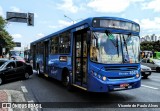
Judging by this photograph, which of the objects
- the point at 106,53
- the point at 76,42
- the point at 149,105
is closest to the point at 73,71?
the point at 76,42

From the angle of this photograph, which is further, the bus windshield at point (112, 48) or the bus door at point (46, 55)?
the bus door at point (46, 55)

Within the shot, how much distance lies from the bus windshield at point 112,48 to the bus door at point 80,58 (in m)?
0.94

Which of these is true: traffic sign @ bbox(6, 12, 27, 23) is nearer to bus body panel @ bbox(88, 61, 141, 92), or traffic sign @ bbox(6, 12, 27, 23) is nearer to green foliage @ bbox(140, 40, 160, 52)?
bus body panel @ bbox(88, 61, 141, 92)

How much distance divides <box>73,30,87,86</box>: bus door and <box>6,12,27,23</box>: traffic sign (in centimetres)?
1180

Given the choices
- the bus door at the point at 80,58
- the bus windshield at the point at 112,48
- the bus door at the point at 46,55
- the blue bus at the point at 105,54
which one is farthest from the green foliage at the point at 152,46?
the bus windshield at the point at 112,48

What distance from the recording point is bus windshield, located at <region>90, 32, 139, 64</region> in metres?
10.2

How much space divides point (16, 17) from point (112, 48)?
1453 centimetres

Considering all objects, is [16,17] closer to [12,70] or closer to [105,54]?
[12,70]

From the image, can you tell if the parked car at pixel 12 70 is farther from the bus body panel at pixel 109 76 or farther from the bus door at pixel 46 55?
the bus body panel at pixel 109 76

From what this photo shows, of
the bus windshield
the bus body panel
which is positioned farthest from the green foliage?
the bus body panel

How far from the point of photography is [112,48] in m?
10.4

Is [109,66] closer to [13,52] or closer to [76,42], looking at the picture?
[76,42]

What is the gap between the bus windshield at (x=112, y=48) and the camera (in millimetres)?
10203

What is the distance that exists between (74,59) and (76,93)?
1655 mm
